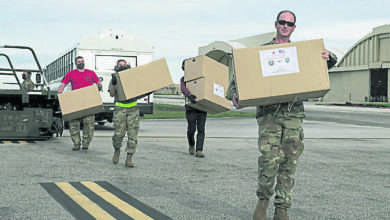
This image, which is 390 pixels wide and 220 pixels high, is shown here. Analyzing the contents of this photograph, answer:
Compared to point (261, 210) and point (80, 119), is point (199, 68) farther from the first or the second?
point (261, 210)

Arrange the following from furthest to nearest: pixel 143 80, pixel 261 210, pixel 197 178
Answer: pixel 143 80 → pixel 197 178 → pixel 261 210

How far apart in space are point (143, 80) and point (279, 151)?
447 cm

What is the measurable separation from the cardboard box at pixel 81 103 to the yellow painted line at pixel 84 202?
12.3 ft

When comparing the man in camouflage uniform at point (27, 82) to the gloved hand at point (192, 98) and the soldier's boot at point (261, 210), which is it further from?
the soldier's boot at point (261, 210)

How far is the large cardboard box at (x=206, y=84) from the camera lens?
990cm

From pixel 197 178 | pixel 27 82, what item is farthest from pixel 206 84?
pixel 27 82

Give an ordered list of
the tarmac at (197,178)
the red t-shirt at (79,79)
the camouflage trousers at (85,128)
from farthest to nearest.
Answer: the red t-shirt at (79,79) < the camouflage trousers at (85,128) < the tarmac at (197,178)

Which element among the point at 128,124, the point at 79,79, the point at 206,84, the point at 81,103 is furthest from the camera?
the point at 79,79

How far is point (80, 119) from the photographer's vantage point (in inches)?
421

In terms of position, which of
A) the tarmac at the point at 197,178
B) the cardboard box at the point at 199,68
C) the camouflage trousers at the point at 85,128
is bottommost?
the tarmac at the point at 197,178

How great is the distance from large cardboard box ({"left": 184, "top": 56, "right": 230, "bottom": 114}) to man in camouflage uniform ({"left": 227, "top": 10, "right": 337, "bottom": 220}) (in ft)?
16.5

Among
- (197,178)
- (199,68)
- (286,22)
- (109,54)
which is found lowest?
(197,178)

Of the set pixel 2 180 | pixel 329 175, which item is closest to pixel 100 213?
pixel 2 180

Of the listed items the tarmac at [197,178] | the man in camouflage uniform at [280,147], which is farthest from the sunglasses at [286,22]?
the tarmac at [197,178]
